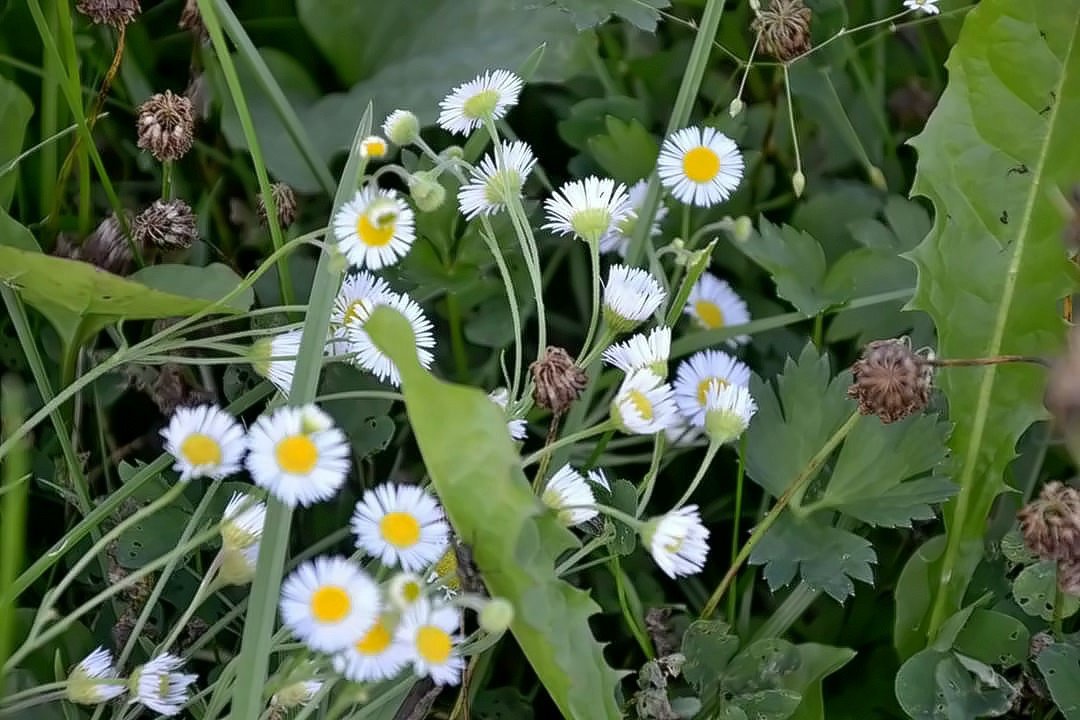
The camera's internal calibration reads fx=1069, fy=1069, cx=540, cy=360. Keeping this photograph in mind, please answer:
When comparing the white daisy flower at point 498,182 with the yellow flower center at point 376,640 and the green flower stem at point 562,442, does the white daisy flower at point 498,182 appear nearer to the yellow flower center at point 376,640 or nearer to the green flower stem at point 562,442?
the green flower stem at point 562,442

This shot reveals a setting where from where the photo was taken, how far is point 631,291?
1.90 ft

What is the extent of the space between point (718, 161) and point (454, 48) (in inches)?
8.9

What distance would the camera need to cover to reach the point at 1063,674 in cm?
60

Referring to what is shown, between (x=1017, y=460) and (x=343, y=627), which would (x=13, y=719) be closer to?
(x=343, y=627)

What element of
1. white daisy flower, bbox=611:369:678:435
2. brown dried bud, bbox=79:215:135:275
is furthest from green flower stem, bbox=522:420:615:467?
brown dried bud, bbox=79:215:135:275

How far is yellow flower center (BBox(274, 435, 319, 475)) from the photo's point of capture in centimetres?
45

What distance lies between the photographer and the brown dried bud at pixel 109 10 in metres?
0.64

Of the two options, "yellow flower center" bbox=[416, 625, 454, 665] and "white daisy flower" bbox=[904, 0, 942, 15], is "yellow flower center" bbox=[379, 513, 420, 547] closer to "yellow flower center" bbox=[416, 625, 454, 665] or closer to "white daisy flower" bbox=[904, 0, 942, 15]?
"yellow flower center" bbox=[416, 625, 454, 665]

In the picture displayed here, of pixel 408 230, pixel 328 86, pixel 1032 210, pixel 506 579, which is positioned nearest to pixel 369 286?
pixel 408 230

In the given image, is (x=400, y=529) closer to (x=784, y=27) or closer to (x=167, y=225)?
(x=167, y=225)

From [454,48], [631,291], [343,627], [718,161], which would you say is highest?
[454,48]

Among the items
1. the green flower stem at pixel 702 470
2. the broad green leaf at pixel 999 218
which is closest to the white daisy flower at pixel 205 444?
the green flower stem at pixel 702 470

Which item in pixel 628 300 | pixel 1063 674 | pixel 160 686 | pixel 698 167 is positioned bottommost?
pixel 1063 674

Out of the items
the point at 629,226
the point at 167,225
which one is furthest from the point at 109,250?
the point at 629,226
